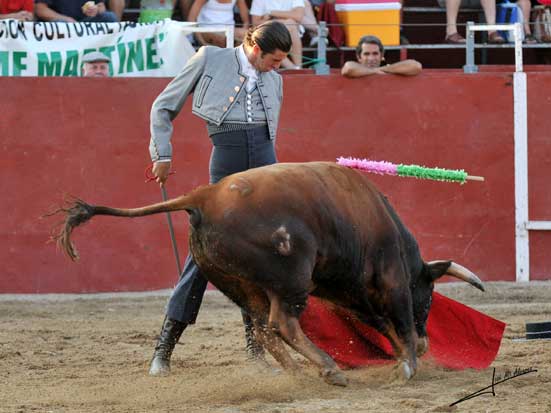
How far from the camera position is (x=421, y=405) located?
4773 millimetres

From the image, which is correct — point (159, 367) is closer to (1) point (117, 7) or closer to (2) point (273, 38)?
(2) point (273, 38)

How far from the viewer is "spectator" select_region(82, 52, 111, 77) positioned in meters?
8.98

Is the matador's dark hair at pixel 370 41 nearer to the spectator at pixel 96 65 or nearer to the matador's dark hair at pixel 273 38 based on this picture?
the spectator at pixel 96 65

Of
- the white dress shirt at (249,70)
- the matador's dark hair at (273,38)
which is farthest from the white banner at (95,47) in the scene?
the matador's dark hair at (273,38)

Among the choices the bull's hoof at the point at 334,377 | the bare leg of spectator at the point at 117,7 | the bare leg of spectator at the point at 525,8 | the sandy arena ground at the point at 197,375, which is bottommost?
the sandy arena ground at the point at 197,375

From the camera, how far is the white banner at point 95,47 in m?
8.94

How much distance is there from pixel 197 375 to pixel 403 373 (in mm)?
995

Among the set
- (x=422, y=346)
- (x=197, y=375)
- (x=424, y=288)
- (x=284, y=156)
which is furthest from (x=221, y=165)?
(x=284, y=156)

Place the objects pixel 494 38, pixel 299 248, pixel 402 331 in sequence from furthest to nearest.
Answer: pixel 494 38, pixel 402 331, pixel 299 248

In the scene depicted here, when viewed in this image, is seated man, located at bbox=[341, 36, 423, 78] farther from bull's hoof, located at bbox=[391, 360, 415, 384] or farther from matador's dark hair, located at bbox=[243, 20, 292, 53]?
bull's hoof, located at bbox=[391, 360, 415, 384]

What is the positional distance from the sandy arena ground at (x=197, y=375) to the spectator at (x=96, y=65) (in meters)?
1.83

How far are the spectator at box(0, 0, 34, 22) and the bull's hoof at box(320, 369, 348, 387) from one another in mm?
5106

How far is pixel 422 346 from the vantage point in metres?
5.76

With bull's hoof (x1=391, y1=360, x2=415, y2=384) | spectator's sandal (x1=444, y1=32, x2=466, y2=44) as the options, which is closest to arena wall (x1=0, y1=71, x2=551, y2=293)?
spectator's sandal (x1=444, y1=32, x2=466, y2=44)
